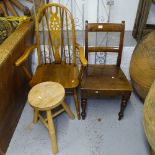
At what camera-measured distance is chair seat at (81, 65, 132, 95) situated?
4.83 ft

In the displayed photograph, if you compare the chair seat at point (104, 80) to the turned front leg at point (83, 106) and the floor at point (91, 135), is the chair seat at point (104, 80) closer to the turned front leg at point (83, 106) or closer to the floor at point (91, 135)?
the turned front leg at point (83, 106)

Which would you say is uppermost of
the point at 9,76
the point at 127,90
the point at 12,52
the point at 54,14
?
the point at 54,14

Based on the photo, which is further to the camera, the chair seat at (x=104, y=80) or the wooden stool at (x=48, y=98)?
the chair seat at (x=104, y=80)

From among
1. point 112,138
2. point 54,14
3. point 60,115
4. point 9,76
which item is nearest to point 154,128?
point 112,138

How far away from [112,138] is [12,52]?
3.86 feet

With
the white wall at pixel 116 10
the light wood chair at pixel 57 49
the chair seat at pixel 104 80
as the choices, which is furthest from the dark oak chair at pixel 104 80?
the white wall at pixel 116 10

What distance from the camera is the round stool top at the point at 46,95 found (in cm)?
130

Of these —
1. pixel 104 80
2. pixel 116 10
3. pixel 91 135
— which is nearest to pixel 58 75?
pixel 104 80

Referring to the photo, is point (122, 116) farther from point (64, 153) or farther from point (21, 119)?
point (21, 119)

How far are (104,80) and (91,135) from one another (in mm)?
529

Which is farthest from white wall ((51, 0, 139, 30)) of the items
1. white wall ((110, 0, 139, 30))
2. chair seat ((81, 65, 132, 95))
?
chair seat ((81, 65, 132, 95))

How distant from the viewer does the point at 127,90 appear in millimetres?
1459

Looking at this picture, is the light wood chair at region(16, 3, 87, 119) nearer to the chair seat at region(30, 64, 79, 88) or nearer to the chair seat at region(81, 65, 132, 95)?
the chair seat at region(30, 64, 79, 88)

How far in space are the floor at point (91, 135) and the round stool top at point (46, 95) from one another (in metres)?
0.42
